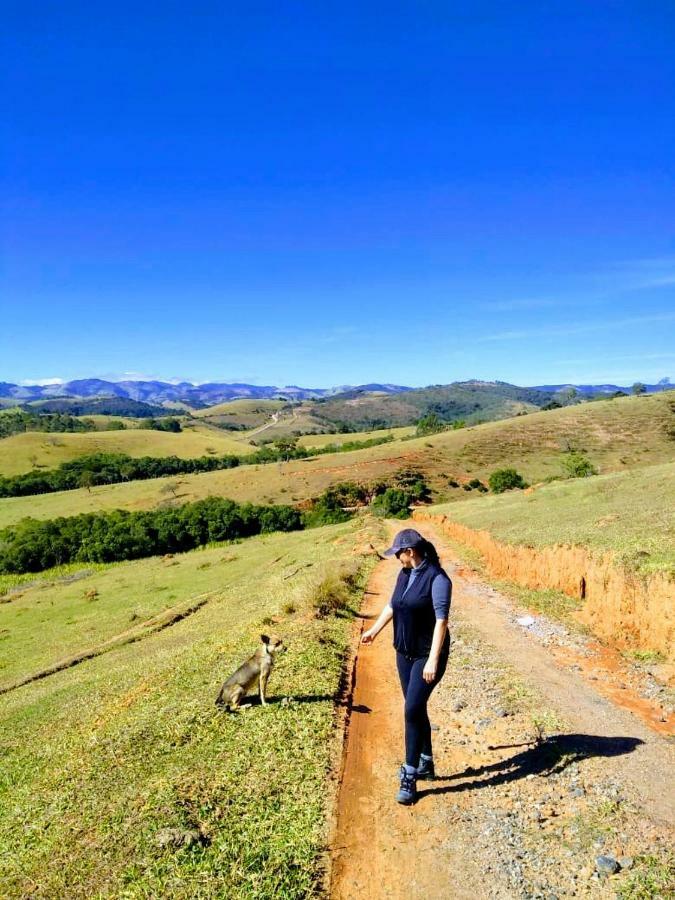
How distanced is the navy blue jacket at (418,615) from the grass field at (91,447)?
14809cm

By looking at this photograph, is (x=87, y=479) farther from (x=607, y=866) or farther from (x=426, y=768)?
(x=607, y=866)

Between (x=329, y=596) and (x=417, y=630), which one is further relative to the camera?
(x=329, y=596)

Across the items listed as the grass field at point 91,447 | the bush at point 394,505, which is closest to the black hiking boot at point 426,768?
the bush at point 394,505

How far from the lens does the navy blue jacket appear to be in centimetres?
681

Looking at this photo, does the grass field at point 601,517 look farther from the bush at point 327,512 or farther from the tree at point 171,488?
the tree at point 171,488

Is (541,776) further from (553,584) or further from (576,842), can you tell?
(553,584)

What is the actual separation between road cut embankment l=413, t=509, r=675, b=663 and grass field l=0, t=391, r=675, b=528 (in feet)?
188

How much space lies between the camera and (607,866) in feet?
19.6

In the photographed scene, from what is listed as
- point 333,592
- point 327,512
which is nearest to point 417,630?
point 333,592

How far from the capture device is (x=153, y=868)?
634 cm

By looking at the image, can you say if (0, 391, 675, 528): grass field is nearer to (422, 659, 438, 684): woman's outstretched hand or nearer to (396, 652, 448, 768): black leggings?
(396, 652, 448, 768): black leggings

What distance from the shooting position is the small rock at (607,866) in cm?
595

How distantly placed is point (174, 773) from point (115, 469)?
12946 cm

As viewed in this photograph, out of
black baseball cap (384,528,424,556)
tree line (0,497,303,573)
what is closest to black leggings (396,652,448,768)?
black baseball cap (384,528,424,556)
